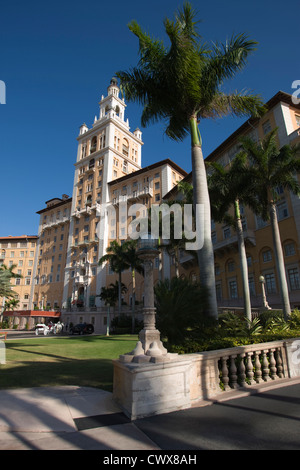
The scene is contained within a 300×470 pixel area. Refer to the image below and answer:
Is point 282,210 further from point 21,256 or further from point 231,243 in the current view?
point 21,256

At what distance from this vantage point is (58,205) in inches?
2827

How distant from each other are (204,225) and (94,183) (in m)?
55.7

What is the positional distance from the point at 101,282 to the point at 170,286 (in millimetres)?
46622

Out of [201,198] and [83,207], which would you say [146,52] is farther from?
[83,207]

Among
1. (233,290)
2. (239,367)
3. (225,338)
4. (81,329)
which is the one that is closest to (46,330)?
(81,329)

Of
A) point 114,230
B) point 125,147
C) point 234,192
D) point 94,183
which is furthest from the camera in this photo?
point 125,147

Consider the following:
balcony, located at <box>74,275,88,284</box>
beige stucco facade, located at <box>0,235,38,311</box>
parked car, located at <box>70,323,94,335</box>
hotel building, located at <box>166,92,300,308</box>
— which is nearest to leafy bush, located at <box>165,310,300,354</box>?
hotel building, located at <box>166,92,300,308</box>

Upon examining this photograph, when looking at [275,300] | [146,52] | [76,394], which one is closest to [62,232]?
[275,300]

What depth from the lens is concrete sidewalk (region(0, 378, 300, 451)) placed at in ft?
11.8

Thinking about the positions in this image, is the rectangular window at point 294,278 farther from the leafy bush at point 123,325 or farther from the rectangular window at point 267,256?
the leafy bush at point 123,325

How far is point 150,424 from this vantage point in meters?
4.36

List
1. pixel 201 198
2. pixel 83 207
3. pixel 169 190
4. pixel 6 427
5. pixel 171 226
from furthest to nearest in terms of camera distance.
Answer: pixel 83 207 → pixel 169 190 → pixel 171 226 → pixel 201 198 → pixel 6 427

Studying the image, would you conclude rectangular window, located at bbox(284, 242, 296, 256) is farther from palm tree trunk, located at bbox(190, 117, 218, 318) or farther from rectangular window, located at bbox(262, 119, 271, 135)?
palm tree trunk, located at bbox(190, 117, 218, 318)

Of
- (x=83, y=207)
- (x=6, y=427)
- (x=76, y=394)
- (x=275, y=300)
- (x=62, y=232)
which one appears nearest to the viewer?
(x=6, y=427)
